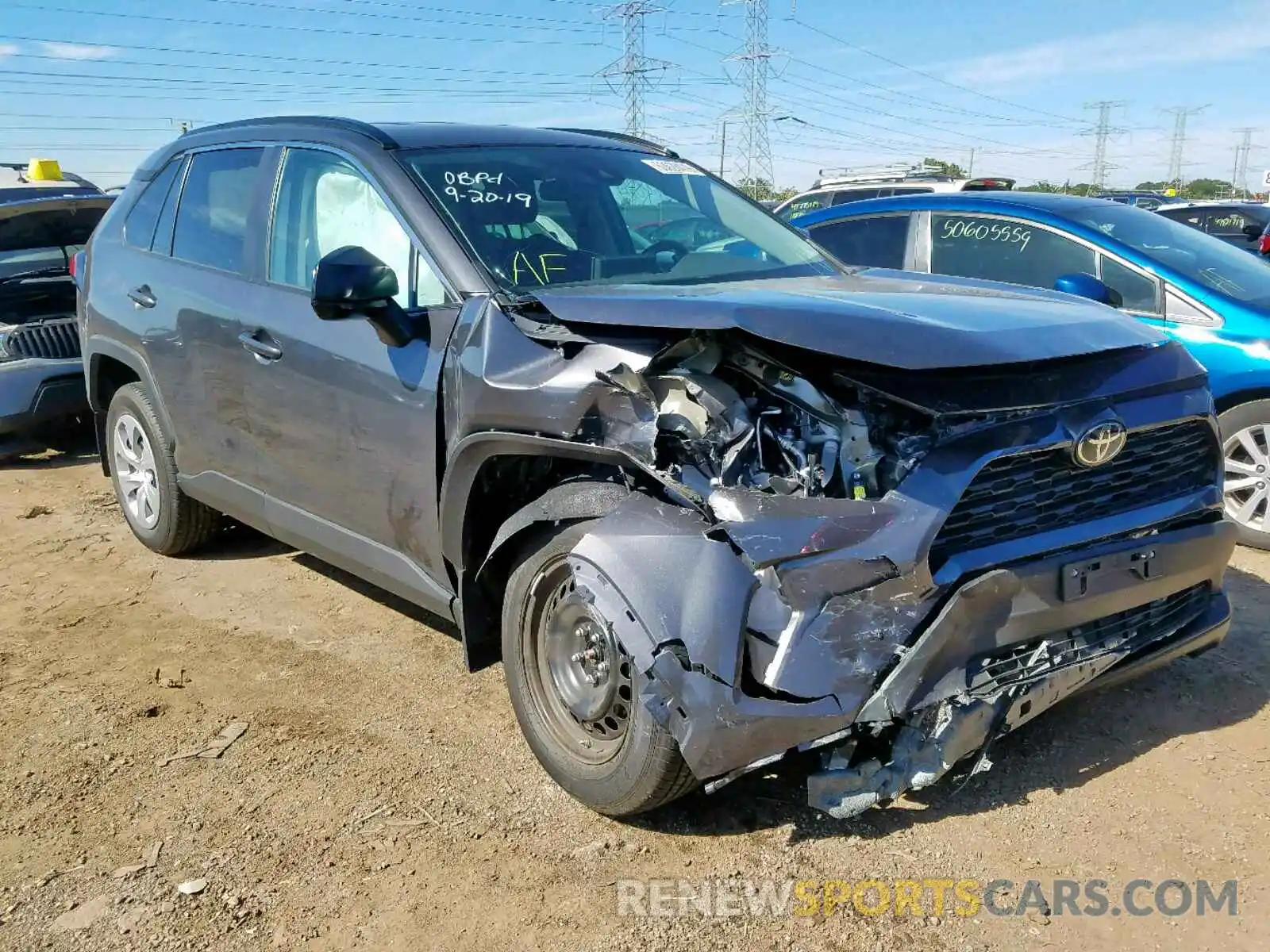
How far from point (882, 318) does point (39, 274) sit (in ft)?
23.4

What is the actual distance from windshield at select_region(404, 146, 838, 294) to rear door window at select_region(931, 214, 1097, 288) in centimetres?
217

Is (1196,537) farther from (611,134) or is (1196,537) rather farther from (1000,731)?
(611,134)

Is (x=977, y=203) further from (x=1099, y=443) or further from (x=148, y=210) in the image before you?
(x=148, y=210)

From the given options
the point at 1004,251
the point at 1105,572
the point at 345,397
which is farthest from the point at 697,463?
the point at 1004,251

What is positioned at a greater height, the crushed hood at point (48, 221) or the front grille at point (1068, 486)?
the crushed hood at point (48, 221)

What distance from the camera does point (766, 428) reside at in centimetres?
262

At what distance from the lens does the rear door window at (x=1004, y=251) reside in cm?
581

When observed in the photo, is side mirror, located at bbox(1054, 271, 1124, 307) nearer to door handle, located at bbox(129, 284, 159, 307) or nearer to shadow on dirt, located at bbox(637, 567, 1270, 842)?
shadow on dirt, located at bbox(637, 567, 1270, 842)

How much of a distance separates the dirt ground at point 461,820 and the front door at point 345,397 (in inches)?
21.4

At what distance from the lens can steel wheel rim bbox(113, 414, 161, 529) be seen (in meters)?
5.20

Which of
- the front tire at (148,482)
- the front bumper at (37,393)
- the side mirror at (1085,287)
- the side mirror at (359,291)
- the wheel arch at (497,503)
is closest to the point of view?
the wheel arch at (497,503)

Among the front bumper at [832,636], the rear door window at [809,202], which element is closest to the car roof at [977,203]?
the front bumper at [832,636]

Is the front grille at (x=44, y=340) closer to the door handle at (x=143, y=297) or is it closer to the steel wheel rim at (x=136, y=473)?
the steel wheel rim at (x=136, y=473)

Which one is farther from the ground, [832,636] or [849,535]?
[849,535]
